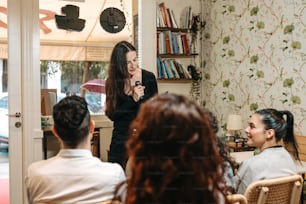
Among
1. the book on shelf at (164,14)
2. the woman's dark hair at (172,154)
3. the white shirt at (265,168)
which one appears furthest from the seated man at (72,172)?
the book on shelf at (164,14)

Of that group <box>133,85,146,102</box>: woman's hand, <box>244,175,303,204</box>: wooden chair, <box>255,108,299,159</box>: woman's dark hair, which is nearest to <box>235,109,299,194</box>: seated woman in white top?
<box>255,108,299,159</box>: woman's dark hair

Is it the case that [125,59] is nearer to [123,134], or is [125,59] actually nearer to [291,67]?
[123,134]

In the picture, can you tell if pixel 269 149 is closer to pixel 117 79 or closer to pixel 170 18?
pixel 117 79

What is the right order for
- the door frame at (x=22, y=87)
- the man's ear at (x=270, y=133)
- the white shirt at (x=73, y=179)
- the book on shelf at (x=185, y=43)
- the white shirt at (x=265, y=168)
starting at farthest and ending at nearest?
1. the book on shelf at (x=185, y=43)
2. the door frame at (x=22, y=87)
3. the man's ear at (x=270, y=133)
4. the white shirt at (x=265, y=168)
5. the white shirt at (x=73, y=179)

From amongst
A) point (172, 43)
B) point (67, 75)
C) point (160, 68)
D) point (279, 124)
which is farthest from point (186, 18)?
point (279, 124)

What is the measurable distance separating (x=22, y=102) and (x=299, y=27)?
77.5 inches

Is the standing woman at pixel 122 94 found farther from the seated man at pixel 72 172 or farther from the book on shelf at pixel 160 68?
the book on shelf at pixel 160 68

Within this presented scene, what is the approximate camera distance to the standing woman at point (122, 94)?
1.85m

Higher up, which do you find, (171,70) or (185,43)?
(185,43)

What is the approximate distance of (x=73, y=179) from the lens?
1053 millimetres

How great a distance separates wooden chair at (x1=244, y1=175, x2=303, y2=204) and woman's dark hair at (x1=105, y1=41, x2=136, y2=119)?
84 centimetres

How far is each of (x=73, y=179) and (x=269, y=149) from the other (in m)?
0.91

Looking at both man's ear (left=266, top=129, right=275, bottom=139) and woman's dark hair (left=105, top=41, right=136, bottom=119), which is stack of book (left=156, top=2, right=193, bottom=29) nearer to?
woman's dark hair (left=105, top=41, right=136, bottom=119)

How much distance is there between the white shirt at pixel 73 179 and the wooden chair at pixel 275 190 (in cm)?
48
